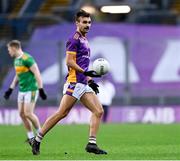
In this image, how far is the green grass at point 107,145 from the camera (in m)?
14.6

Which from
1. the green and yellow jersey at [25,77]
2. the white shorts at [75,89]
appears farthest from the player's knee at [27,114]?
the white shorts at [75,89]

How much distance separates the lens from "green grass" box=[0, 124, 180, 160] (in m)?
14.6

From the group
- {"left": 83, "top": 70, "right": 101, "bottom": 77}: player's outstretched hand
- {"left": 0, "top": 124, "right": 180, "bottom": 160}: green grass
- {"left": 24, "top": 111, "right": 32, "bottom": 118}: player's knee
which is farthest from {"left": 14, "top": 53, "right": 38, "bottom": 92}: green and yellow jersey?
{"left": 83, "top": 70, "right": 101, "bottom": 77}: player's outstretched hand

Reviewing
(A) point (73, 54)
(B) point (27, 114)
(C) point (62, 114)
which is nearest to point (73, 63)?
(A) point (73, 54)

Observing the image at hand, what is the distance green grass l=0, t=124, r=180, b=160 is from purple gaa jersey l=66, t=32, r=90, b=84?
4.52 feet

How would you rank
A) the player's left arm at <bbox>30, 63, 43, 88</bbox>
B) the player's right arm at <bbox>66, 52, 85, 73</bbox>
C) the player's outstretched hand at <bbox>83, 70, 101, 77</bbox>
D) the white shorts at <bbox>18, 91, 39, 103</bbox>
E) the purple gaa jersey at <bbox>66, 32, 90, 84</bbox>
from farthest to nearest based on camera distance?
the white shorts at <bbox>18, 91, 39, 103</bbox> < the player's left arm at <bbox>30, 63, 43, 88</bbox> < the purple gaa jersey at <bbox>66, 32, 90, 84</bbox> < the player's right arm at <bbox>66, 52, 85, 73</bbox> < the player's outstretched hand at <bbox>83, 70, 101, 77</bbox>

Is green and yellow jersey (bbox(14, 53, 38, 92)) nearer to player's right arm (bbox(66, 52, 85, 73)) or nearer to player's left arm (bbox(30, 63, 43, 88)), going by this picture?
player's left arm (bbox(30, 63, 43, 88))

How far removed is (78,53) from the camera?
49.0 feet

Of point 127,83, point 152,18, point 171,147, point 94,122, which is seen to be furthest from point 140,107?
point 94,122

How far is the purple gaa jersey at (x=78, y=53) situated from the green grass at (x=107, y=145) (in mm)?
1377

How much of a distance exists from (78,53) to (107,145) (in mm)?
4055

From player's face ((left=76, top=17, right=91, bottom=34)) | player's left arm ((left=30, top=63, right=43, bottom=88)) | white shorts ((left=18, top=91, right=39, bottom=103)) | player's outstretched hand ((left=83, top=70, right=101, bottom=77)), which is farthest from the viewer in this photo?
white shorts ((left=18, top=91, right=39, bottom=103))

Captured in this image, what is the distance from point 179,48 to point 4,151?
17303mm

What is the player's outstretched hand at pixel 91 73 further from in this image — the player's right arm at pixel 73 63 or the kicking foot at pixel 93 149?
the kicking foot at pixel 93 149
